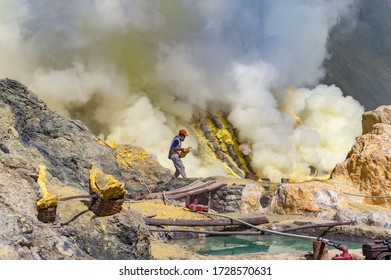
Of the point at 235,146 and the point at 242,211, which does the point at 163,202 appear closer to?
the point at 242,211

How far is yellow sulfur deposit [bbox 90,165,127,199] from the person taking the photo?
5.44m

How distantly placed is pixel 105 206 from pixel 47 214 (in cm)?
78

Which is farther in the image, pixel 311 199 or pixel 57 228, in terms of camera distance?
pixel 311 199

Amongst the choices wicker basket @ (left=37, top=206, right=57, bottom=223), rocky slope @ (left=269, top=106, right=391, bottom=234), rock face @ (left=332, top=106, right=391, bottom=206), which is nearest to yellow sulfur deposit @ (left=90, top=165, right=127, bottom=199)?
A: wicker basket @ (left=37, top=206, right=57, bottom=223)

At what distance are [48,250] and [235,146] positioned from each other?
22458 millimetres

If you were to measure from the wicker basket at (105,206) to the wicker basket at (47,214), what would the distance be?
1.92 ft

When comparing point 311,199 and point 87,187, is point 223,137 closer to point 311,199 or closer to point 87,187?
point 311,199

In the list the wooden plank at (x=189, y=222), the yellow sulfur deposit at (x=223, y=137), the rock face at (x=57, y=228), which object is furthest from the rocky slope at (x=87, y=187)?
the yellow sulfur deposit at (x=223, y=137)

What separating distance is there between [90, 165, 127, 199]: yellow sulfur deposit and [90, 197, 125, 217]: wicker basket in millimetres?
96

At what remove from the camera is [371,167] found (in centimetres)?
1393

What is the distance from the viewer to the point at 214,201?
14836mm

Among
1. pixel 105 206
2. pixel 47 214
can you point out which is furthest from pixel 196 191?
pixel 47 214

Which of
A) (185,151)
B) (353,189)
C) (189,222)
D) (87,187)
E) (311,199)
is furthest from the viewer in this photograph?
(185,151)

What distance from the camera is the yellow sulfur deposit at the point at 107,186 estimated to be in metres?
5.44
